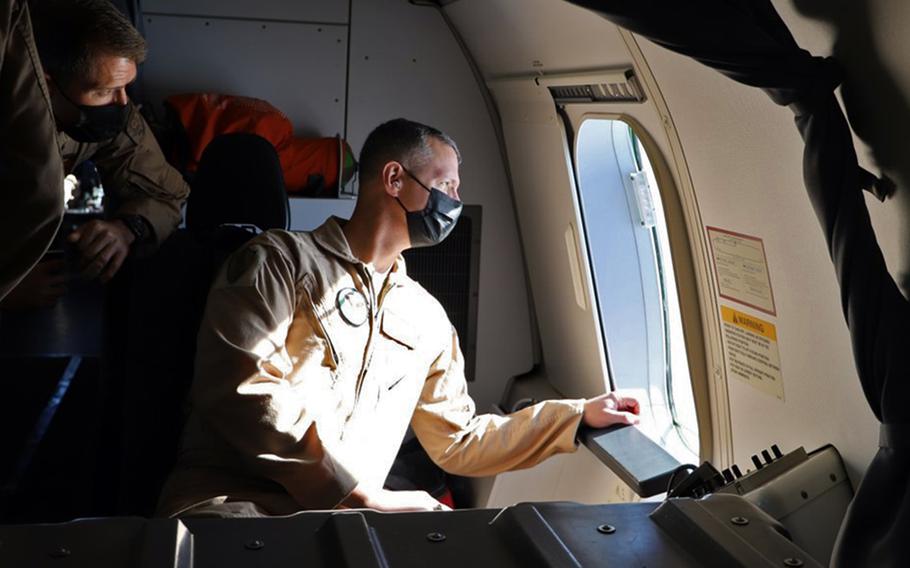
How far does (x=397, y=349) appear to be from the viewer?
3125 millimetres

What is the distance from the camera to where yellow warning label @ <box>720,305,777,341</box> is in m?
2.51

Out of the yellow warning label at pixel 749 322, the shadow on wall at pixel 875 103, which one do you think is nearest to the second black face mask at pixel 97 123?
the yellow warning label at pixel 749 322

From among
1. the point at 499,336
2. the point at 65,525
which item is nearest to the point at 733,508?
the point at 65,525

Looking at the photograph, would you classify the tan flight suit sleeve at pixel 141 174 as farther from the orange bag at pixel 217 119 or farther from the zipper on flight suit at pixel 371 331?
the zipper on flight suit at pixel 371 331

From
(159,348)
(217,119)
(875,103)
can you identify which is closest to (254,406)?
(159,348)

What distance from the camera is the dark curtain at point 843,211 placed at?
4.74 feet

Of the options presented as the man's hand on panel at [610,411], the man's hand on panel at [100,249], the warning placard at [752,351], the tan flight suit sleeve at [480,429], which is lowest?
the tan flight suit sleeve at [480,429]

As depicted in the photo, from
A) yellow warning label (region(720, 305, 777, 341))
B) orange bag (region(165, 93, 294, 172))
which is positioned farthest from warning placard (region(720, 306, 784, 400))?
orange bag (region(165, 93, 294, 172))

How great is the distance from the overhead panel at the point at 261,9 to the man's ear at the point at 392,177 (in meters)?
1.60

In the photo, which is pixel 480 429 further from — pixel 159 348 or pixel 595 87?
pixel 595 87

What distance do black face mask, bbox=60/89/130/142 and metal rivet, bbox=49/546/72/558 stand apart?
1.96 meters

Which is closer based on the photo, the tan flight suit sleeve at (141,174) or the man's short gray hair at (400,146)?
the man's short gray hair at (400,146)

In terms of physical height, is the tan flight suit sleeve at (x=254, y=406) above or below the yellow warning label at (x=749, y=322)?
below

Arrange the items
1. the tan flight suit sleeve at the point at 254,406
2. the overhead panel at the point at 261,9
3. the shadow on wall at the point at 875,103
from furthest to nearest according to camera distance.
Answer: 1. the overhead panel at the point at 261,9
2. the tan flight suit sleeve at the point at 254,406
3. the shadow on wall at the point at 875,103
